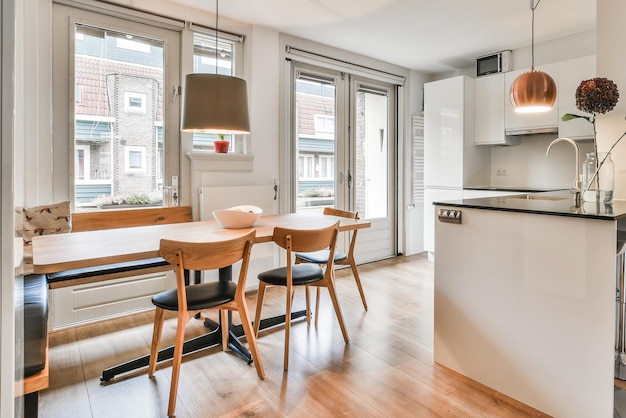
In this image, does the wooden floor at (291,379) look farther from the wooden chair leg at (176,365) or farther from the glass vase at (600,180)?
the glass vase at (600,180)

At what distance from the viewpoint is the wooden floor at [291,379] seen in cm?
174

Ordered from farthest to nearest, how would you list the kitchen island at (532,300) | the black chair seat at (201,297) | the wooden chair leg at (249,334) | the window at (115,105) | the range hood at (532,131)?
the range hood at (532,131), the window at (115,105), the wooden chair leg at (249,334), the black chair seat at (201,297), the kitchen island at (532,300)

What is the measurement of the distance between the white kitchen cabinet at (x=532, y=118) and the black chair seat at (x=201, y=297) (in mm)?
3643

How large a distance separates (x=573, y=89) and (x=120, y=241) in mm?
4224

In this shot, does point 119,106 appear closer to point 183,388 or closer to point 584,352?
point 183,388

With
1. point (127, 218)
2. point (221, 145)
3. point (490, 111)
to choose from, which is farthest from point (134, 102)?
point (490, 111)

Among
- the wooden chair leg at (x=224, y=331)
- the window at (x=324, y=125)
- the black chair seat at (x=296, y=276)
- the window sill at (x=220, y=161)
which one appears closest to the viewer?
the black chair seat at (x=296, y=276)

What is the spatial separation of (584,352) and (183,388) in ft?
6.14

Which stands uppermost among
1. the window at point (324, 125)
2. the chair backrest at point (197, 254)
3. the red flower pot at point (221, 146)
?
the window at point (324, 125)

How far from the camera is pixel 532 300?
1.75 meters

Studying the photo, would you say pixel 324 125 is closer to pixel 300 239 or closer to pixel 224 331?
pixel 300 239

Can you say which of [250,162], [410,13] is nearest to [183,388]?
[250,162]

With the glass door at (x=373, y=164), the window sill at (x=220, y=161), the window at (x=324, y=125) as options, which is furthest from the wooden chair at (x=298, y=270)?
the glass door at (x=373, y=164)

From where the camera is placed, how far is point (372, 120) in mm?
4727
